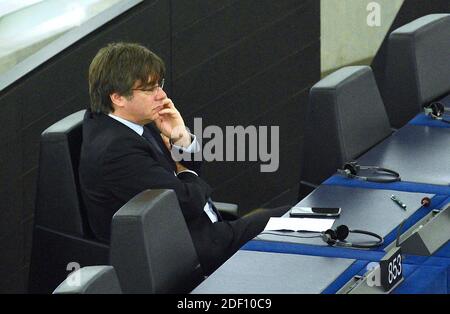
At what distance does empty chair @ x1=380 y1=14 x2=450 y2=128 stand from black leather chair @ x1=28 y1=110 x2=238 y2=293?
1.43m

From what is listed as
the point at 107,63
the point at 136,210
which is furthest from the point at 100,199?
the point at 136,210

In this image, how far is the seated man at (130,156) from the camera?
385 centimetres

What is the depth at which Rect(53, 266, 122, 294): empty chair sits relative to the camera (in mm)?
2713

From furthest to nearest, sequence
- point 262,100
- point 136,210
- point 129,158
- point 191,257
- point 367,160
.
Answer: point 262,100 < point 367,160 < point 129,158 < point 191,257 < point 136,210

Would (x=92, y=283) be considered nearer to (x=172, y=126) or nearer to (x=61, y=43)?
(x=172, y=126)

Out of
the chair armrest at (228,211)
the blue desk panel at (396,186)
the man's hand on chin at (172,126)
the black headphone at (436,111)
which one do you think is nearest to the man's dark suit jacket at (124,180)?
the man's hand on chin at (172,126)

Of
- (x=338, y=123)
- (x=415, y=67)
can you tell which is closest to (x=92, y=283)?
Answer: (x=338, y=123)

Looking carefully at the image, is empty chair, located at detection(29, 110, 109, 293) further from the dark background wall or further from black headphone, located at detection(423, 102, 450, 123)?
black headphone, located at detection(423, 102, 450, 123)

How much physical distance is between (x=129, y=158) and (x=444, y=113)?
1.45 m

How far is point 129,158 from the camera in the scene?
3.85 m

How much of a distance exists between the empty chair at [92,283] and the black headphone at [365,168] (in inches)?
56.3

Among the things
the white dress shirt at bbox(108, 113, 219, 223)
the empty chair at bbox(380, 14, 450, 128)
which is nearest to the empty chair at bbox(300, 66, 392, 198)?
the empty chair at bbox(380, 14, 450, 128)

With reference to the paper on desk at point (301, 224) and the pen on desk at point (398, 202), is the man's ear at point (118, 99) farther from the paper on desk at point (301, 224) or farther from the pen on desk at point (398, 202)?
the pen on desk at point (398, 202)

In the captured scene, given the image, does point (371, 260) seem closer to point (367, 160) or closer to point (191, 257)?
point (191, 257)
